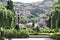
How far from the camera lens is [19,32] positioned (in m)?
18.7

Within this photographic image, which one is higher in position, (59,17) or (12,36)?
(59,17)

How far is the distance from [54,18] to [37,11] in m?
53.1

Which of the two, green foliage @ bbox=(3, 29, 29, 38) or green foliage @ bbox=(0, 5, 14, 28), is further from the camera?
green foliage @ bbox=(3, 29, 29, 38)

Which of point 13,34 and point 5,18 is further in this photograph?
point 13,34

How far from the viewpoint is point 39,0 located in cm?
8781

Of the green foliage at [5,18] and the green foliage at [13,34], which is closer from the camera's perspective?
the green foliage at [5,18]

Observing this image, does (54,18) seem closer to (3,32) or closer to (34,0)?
(3,32)

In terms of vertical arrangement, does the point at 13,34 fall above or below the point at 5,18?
below

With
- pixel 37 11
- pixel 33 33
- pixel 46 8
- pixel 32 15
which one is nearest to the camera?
pixel 33 33

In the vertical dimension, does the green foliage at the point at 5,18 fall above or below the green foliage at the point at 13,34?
above

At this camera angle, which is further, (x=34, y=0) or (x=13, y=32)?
(x=34, y=0)

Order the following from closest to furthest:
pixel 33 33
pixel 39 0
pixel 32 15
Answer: pixel 33 33 → pixel 32 15 → pixel 39 0

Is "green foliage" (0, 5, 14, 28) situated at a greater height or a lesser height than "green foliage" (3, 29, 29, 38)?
greater

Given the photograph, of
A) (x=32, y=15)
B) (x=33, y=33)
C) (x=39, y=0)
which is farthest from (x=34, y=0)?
(x=33, y=33)
